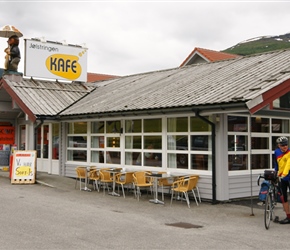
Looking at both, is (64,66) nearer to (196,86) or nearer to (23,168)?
(23,168)

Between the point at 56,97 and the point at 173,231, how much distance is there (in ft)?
38.5

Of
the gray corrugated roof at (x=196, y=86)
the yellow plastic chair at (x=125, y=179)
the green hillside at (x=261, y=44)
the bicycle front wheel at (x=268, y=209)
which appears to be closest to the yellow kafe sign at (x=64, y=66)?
the gray corrugated roof at (x=196, y=86)

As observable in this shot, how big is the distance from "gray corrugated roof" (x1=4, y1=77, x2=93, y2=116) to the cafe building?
5cm

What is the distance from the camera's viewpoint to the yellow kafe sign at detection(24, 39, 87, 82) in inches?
800

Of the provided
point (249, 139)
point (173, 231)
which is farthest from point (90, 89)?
point (173, 231)

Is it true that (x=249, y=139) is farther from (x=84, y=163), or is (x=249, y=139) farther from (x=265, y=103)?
(x=84, y=163)

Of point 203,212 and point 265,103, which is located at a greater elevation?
point 265,103

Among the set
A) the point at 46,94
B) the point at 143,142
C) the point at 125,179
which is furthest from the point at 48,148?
the point at 125,179

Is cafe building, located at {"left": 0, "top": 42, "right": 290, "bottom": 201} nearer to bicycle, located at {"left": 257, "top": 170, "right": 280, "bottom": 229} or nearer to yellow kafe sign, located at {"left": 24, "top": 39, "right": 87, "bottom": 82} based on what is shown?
bicycle, located at {"left": 257, "top": 170, "right": 280, "bottom": 229}

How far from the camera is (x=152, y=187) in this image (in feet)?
45.2

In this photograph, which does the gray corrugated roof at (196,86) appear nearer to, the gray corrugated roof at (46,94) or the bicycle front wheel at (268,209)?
the gray corrugated roof at (46,94)

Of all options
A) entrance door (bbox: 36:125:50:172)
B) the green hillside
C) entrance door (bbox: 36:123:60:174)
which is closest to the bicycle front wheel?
entrance door (bbox: 36:123:60:174)

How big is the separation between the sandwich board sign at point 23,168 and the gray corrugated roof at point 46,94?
163cm

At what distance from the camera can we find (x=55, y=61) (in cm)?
2114
